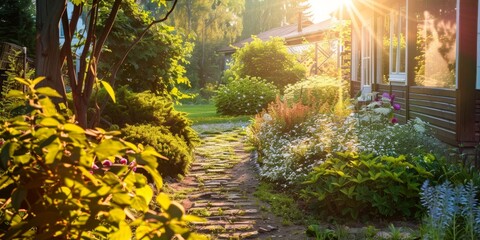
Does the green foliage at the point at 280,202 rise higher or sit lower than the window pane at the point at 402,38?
lower

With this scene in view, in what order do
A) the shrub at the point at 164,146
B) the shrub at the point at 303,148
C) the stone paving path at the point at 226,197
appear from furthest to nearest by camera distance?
the shrub at the point at 164,146 < the shrub at the point at 303,148 < the stone paving path at the point at 226,197

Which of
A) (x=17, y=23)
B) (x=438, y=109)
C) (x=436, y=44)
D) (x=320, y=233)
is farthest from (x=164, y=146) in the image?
(x=17, y=23)

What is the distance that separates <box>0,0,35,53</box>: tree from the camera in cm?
1967

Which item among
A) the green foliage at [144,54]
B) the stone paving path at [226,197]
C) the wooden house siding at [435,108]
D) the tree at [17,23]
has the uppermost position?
the tree at [17,23]

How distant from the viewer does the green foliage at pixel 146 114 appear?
30.3 feet

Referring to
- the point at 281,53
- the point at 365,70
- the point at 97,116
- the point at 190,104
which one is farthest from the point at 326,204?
the point at 190,104

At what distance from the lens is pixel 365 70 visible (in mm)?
17203

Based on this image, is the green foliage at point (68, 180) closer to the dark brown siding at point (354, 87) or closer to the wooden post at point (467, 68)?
the wooden post at point (467, 68)

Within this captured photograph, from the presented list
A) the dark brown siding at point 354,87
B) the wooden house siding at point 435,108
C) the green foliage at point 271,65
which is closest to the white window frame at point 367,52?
the dark brown siding at point 354,87

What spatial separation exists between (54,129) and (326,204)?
168 inches

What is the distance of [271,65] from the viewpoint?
25984 mm

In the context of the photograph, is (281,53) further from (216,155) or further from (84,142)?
(84,142)

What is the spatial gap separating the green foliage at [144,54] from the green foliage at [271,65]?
560 inches

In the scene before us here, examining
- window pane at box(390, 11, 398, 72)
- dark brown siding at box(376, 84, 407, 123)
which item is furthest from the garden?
window pane at box(390, 11, 398, 72)
